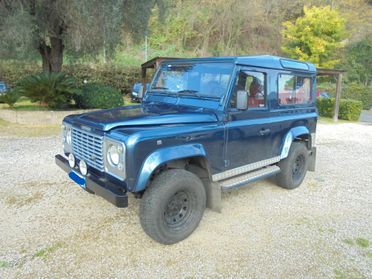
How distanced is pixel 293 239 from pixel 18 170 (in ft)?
15.7

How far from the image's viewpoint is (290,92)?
462 cm

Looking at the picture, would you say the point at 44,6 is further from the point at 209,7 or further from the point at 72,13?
the point at 209,7

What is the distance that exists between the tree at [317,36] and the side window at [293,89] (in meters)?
21.6

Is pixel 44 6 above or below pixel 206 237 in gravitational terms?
above

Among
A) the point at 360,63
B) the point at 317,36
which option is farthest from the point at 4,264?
the point at 360,63

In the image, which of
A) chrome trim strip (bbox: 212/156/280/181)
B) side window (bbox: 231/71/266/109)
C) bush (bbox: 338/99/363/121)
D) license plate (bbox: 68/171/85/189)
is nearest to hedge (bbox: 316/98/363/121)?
bush (bbox: 338/99/363/121)

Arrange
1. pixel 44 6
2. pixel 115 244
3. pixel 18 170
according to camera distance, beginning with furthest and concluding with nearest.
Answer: pixel 44 6 → pixel 18 170 → pixel 115 244

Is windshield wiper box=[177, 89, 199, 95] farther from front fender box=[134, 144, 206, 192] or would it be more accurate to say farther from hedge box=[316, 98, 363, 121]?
hedge box=[316, 98, 363, 121]

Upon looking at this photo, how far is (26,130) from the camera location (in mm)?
8664

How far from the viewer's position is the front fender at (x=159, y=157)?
9.16 ft

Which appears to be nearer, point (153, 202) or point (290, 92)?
point (153, 202)

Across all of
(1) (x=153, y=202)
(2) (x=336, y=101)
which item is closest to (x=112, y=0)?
(1) (x=153, y=202)

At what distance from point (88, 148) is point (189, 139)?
3.69ft

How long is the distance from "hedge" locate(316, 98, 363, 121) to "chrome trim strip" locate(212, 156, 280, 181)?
479 inches
